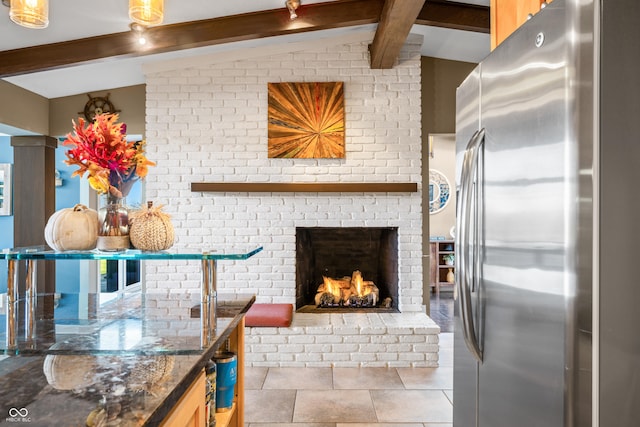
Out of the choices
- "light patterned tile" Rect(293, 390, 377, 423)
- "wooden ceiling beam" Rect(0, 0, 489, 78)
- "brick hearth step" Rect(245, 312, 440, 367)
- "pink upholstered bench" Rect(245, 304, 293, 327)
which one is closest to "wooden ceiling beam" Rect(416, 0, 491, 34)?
"wooden ceiling beam" Rect(0, 0, 489, 78)

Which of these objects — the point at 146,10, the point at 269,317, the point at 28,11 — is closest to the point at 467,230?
the point at 146,10

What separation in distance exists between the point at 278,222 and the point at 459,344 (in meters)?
2.57

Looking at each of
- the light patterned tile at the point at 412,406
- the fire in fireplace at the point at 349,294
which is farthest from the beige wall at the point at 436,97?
the light patterned tile at the point at 412,406

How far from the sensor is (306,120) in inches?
158

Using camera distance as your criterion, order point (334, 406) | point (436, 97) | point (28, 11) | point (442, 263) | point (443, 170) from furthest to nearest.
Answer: point (443, 170), point (442, 263), point (436, 97), point (334, 406), point (28, 11)

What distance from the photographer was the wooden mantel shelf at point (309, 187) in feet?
12.9

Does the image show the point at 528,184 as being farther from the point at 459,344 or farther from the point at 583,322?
the point at 459,344

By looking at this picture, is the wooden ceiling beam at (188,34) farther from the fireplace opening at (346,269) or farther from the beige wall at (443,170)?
the beige wall at (443,170)

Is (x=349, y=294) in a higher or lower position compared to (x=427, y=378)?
higher

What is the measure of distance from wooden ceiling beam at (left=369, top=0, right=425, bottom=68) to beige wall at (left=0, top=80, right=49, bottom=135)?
3.14 m

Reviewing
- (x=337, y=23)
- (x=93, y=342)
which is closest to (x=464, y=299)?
(x=93, y=342)

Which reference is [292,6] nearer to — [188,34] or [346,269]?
[188,34]

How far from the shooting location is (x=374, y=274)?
14.6 feet

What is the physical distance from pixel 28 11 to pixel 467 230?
6.09 feet
